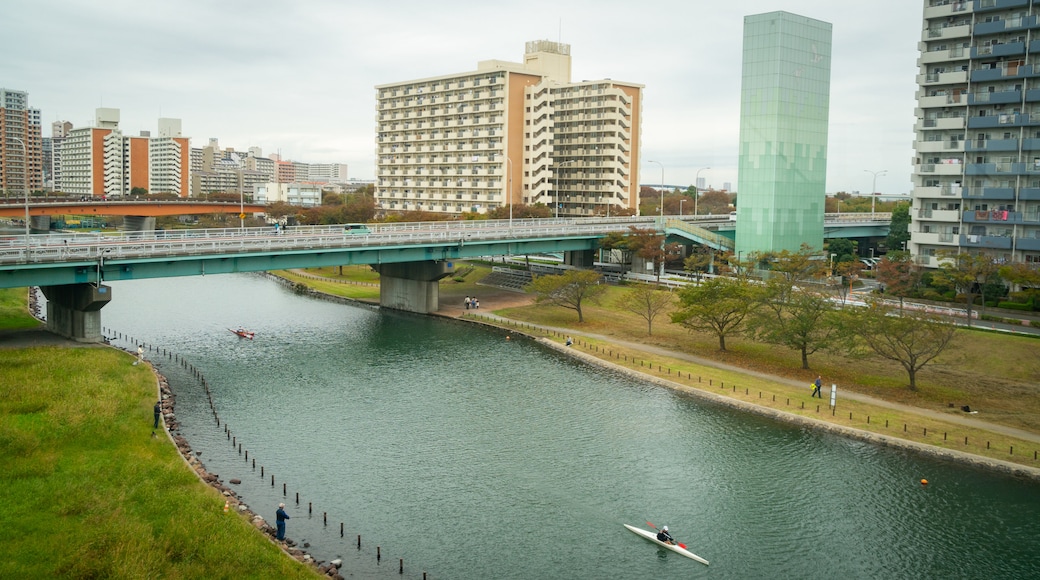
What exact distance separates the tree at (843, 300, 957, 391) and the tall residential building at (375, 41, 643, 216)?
248 ft

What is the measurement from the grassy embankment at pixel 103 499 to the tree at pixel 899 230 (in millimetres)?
90628

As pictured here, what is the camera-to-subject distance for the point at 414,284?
75.2 metres

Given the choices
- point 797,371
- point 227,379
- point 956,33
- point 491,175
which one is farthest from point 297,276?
point 956,33

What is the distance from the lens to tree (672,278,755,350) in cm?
5519

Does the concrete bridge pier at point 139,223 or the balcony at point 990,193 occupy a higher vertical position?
the balcony at point 990,193

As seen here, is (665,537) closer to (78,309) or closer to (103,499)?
(103,499)

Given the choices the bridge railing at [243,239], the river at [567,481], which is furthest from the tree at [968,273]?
the bridge railing at [243,239]

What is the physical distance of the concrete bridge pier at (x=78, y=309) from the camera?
5081cm

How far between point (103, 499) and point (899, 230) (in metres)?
99.4

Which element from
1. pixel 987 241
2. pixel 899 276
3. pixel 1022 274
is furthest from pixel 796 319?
pixel 987 241

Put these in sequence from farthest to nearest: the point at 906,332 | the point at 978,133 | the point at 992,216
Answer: the point at 978,133 < the point at 992,216 < the point at 906,332

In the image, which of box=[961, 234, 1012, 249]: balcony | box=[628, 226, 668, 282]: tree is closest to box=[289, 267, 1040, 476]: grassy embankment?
box=[628, 226, 668, 282]: tree

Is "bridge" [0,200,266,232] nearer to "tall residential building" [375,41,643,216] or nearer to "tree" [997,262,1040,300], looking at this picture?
"tall residential building" [375,41,643,216]

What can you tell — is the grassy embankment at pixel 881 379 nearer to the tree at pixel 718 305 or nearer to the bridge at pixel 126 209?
the tree at pixel 718 305
